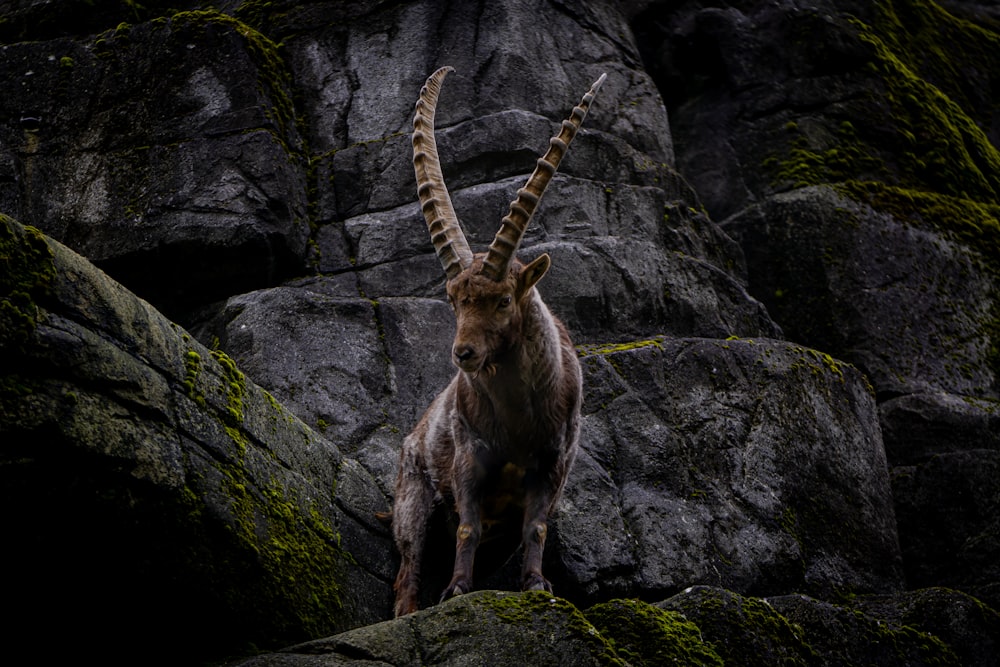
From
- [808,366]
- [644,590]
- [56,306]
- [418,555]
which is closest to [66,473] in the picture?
[56,306]

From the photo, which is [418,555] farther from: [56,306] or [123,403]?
[56,306]

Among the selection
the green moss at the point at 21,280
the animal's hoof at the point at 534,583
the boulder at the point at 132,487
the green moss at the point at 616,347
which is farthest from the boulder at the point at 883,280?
the green moss at the point at 21,280

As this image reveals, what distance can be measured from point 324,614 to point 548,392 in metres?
1.86

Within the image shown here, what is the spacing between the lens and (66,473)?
4.20 m

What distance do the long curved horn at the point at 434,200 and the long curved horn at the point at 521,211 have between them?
0.35m

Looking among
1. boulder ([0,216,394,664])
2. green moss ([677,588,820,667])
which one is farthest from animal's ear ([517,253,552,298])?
green moss ([677,588,820,667])

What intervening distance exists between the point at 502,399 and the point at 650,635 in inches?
72.5

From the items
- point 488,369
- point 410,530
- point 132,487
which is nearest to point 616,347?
point 488,369

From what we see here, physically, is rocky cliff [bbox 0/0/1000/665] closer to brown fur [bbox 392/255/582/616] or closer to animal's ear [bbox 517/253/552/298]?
brown fur [bbox 392/255/582/616]

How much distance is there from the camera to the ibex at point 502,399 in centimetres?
593

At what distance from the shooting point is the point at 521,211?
6.24m

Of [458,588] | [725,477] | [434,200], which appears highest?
[434,200]

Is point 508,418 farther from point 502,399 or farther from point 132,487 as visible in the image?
point 132,487

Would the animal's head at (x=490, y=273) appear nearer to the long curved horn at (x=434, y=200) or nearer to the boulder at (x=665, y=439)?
the long curved horn at (x=434, y=200)
